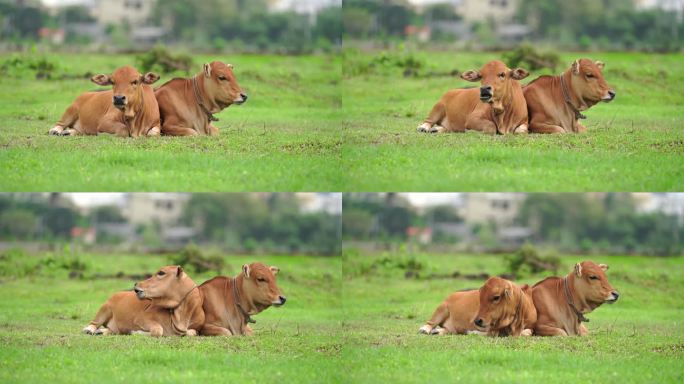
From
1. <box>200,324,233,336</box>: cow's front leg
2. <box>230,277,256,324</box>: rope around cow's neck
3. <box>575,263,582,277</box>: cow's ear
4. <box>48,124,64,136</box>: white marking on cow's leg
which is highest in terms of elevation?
<box>48,124,64,136</box>: white marking on cow's leg

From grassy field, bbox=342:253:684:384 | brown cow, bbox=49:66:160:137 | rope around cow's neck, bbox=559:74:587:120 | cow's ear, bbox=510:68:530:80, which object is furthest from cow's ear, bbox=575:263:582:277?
brown cow, bbox=49:66:160:137

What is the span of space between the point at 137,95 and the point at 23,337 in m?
2.70

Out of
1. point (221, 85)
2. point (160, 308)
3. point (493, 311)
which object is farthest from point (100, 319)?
point (493, 311)

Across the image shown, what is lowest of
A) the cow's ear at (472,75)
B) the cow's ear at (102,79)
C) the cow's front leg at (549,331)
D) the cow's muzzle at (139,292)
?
the cow's front leg at (549,331)

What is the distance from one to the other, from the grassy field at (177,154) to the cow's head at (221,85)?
17.7 inches

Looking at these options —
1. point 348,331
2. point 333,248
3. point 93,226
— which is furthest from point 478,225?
point 93,226

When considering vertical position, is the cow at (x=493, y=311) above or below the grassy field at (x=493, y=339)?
above

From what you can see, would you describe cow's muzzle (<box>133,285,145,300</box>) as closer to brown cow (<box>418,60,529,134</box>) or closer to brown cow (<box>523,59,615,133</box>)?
brown cow (<box>418,60,529,134</box>)

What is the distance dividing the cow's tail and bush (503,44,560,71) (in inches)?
168

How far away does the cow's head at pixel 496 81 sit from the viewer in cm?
1542

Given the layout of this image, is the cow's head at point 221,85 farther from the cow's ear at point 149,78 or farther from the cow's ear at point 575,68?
the cow's ear at point 575,68

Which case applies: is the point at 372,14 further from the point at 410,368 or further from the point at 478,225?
the point at 410,368

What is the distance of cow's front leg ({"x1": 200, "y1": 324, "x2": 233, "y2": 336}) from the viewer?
50.0 feet

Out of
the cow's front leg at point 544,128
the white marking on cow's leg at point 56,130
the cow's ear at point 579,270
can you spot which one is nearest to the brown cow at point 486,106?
the cow's front leg at point 544,128
